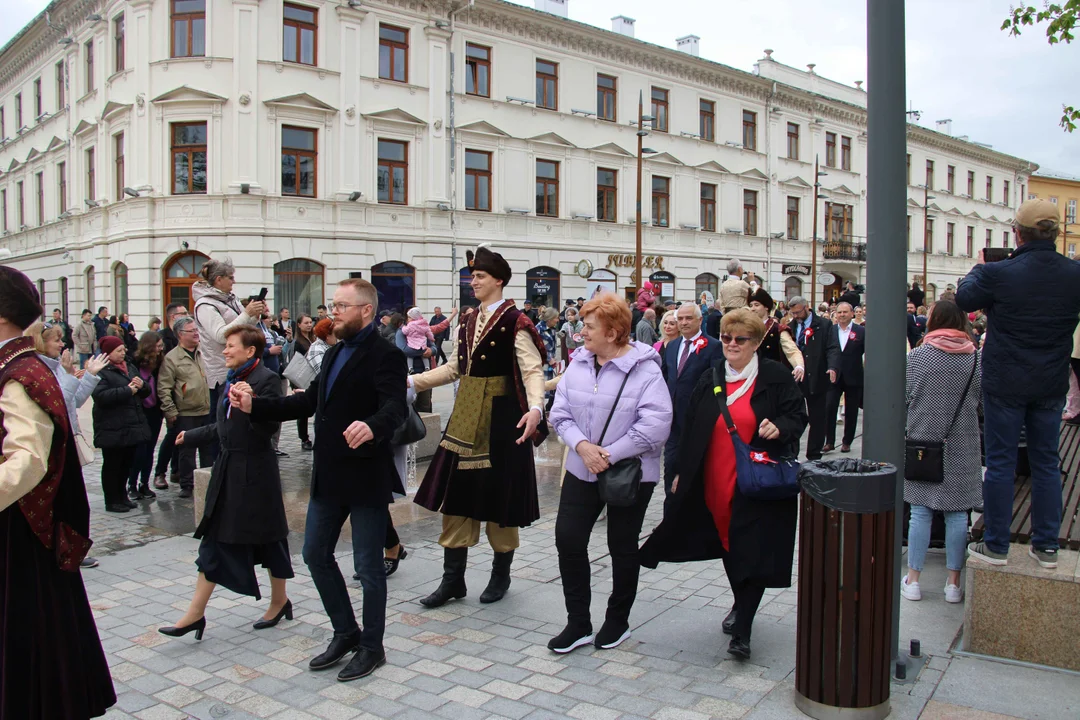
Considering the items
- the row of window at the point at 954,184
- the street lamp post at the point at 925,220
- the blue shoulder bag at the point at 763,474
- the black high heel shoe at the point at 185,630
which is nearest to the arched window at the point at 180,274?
the black high heel shoe at the point at 185,630

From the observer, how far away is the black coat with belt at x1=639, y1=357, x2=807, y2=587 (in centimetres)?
442

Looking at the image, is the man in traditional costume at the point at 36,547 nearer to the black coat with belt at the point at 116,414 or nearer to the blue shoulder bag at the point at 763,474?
the blue shoulder bag at the point at 763,474

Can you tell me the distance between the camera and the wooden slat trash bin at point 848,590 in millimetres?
3707

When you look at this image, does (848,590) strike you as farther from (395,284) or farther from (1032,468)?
(395,284)

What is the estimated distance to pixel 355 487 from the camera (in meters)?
4.43

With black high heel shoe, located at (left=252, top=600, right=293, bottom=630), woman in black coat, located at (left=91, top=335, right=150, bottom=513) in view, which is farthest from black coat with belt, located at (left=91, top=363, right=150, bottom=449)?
black high heel shoe, located at (left=252, top=600, right=293, bottom=630)

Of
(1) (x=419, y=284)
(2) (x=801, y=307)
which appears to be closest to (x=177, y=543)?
(2) (x=801, y=307)

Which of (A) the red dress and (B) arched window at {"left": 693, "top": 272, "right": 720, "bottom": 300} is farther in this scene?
(B) arched window at {"left": 693, "top": 272, "right": 720, "bottom": 300}

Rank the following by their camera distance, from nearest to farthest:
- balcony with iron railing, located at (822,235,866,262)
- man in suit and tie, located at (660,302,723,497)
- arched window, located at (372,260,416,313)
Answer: man in suit and tie, located at (660,302,723,497)
arched window, located at (372,260,416,313)
balcony with iron railing, located at (822,235,866,262)

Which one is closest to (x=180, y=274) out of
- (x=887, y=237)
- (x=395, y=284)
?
(x=395, y=284)

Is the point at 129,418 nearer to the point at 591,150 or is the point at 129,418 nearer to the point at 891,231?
the point at 891,231

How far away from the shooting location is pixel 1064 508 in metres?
5.36

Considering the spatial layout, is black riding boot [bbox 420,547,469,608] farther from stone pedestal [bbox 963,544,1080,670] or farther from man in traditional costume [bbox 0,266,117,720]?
stone pedestal [bbox 963,544,1080,670]

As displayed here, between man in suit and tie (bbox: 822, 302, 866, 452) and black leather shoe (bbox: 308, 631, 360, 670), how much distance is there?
7261 millimetres
